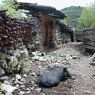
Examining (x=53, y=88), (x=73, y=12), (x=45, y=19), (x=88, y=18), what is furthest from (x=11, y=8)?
(x=73, y=12)

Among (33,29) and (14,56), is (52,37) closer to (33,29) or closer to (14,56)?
(33,29)

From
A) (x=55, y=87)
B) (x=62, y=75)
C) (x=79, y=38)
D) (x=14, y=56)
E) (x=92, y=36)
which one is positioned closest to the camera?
(x=55, y=87)

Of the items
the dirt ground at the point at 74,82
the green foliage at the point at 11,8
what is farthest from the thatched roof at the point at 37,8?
the dirt ground at the point at 74,82

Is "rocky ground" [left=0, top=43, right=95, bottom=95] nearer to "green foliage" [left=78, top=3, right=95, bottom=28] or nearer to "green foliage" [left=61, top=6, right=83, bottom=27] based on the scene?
"green foliage" [left=78, top=3, right=95, bottom=28]

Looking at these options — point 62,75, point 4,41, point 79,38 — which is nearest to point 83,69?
point 62,75

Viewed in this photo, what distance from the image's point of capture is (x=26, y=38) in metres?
11.2

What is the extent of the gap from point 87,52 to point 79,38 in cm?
237

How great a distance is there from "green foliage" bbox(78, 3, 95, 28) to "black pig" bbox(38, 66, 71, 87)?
1195 inches

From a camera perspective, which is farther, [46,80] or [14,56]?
[14,56]

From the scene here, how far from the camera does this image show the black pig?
7.15 meters

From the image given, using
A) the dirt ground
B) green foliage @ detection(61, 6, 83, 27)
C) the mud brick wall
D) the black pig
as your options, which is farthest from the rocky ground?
green foliage @ detection(61, 6, 83, 27)

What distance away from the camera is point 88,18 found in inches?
1505

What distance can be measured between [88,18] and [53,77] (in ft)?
104

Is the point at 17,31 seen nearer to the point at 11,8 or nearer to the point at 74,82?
the point at 11,8
